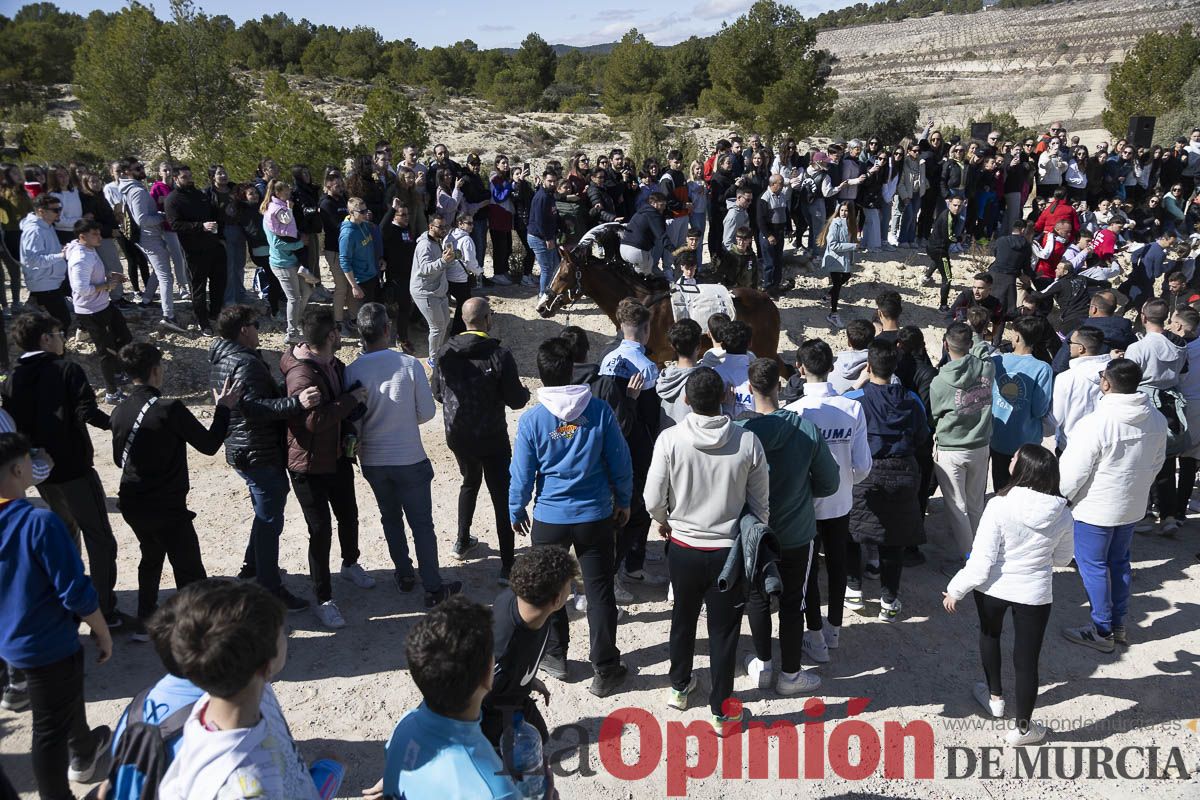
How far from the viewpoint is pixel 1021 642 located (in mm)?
4309

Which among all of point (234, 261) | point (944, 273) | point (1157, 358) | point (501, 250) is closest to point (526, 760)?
point (1157, 358)

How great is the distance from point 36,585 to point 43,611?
0.13 m

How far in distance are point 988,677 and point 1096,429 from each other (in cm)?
173

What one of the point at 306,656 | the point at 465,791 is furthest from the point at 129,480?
the point at 465,791

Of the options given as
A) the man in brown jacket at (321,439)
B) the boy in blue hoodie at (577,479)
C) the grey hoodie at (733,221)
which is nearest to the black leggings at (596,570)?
the boy in blue hoodie at (577,479)

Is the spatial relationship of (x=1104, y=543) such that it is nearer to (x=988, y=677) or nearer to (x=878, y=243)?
(x=988, y=677)

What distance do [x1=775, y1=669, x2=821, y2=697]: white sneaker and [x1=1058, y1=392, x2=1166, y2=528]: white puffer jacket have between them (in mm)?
2013

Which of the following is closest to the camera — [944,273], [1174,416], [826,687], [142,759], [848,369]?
[142,759]

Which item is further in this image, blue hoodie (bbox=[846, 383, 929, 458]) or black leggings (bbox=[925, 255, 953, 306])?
black leggings (bbox=[925, 255, 953, 306])

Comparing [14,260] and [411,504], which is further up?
[14,260]

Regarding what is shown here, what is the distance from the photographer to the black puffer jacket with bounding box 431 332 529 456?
5.41 metres

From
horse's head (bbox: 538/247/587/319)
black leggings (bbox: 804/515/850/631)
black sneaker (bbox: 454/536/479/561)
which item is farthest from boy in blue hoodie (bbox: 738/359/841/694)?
horse's head (bbox: 538/247/587/319)

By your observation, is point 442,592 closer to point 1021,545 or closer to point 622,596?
point 622,596

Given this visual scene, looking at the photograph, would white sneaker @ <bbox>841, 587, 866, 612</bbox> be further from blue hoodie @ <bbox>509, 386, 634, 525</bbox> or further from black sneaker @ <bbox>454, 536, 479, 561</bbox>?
black sneaker @ <bbox>454, 536, 479, 561</bbox>
